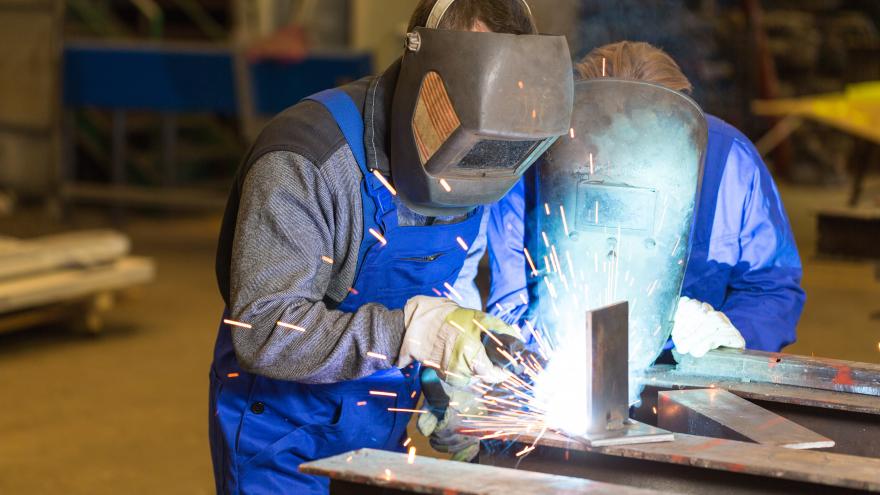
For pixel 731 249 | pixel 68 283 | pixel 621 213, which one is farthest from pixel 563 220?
pixel 68 283

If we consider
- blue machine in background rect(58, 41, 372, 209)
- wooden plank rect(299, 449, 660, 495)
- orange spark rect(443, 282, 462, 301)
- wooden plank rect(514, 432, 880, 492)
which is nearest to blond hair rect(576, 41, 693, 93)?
orange spark rect(443, 282, 462, 301)

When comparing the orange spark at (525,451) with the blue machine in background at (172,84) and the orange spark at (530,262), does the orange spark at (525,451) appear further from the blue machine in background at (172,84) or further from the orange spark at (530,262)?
the blue machine in background at (172,84)

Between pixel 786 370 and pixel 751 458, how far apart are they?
1.65 feet

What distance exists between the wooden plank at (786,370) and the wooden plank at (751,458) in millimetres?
389

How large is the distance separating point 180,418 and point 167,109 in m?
3.96

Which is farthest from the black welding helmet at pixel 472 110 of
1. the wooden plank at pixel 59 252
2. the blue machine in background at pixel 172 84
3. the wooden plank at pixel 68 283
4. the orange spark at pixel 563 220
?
the blue machine in background at pixel 172 84

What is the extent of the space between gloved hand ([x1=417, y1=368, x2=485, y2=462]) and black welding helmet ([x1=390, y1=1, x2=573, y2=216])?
0.30 metres

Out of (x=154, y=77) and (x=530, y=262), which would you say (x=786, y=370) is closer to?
(x=530, y=262)

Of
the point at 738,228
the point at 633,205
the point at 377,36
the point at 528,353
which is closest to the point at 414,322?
the point at 528,353

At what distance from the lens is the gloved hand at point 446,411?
1.95 meters

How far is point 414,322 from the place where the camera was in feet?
5.76

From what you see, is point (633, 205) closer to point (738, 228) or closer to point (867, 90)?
point (738, 228)

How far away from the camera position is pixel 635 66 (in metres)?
2.24

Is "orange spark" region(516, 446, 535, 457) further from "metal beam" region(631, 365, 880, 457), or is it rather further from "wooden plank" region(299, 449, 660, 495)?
"metal beam" region(631, 365, 880, 457)
